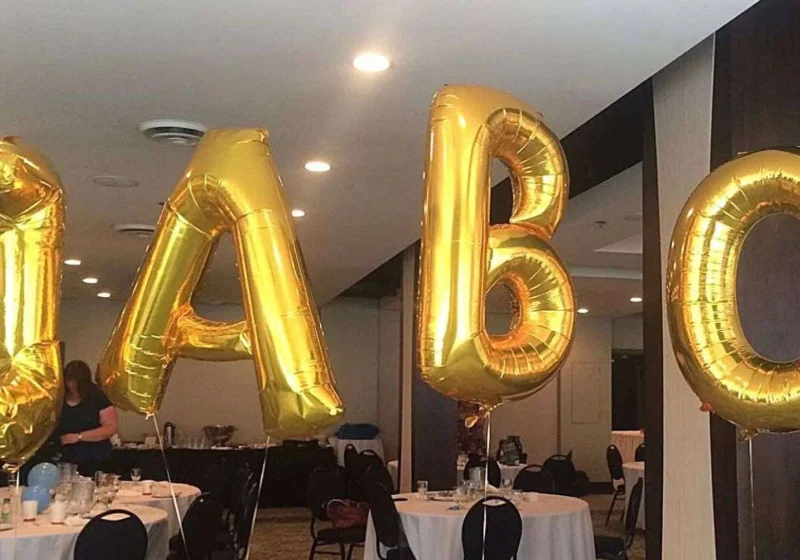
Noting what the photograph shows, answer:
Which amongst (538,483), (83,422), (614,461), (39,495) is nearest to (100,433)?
(83,422)

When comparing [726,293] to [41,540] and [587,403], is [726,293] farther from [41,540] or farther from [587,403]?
[587,403]

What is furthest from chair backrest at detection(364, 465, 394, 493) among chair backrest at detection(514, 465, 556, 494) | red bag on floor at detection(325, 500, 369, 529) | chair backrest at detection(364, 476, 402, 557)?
chair backrest at detection(514, 465, 556, 494)

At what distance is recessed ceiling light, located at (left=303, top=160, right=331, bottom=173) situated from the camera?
425 cm

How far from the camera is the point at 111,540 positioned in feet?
12.5

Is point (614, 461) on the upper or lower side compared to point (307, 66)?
lower

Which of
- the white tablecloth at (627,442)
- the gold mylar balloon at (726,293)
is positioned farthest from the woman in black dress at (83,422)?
the white tablecloth at (627,442)

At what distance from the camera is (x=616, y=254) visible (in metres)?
7.61

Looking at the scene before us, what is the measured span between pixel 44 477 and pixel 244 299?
400cm

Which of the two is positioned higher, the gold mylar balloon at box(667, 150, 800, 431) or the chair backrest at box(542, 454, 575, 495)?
the gold mylar balloon at box(667, 150, 800, 431)

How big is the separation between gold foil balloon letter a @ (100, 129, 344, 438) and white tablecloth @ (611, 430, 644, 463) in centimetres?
1123

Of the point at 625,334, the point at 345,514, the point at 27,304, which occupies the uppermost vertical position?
the point at 625,334

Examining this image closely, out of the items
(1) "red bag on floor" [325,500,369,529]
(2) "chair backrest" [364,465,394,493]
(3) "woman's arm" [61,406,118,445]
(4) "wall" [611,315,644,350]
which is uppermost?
(4) "wall" [611,315,644,350]

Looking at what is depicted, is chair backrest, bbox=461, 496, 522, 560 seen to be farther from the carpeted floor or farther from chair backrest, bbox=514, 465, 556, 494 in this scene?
the carpeted floor

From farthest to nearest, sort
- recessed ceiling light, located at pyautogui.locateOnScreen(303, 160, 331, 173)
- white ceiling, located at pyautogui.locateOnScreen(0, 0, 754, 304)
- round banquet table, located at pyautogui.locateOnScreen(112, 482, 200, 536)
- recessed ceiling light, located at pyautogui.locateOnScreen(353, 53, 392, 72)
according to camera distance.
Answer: round banquet table, located at pyautogui.locateOnScreen(112, 482, 200, 536) < recessed ceiling light, located at pyautogui.locateOnScreen(303, 160, 331, 173) < recessed ceiling light, located at pyautogui.locateOnScreen(353, 53, 392, 72) < white ceiling, located at pyautogui.locateOnScreen(0, 0, 754, 304)
